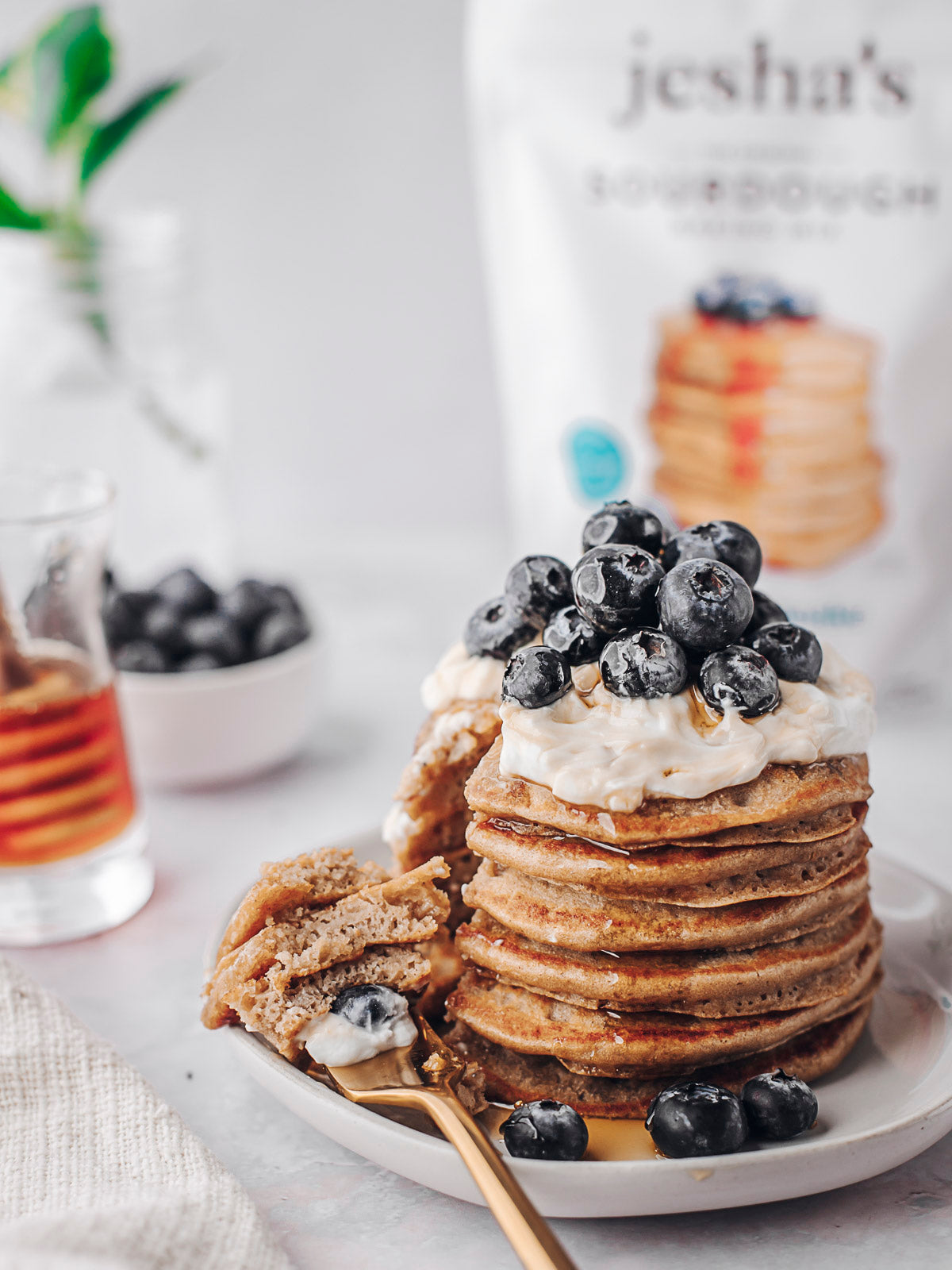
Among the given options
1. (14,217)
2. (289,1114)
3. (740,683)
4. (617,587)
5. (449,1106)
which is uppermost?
(14,217)

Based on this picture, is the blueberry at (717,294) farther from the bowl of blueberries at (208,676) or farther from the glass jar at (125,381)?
the glass jar at (125,381)

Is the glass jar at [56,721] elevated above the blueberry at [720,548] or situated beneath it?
situated beneath

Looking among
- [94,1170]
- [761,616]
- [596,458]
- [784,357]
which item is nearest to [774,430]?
[784,357]

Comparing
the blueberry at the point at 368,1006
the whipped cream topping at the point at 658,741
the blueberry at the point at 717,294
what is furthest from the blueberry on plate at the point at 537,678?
the blueberry at the point at 717,294

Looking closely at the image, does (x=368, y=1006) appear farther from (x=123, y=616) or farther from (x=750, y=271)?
(x=750, y=271)

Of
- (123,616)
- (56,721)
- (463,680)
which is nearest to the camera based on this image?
(463,680)

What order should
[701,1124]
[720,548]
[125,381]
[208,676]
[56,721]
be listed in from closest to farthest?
[701,1124]
[720,548]
[56,721]
[208,676]
[125,381]

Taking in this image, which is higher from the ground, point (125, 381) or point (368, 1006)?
point (125, 381)
